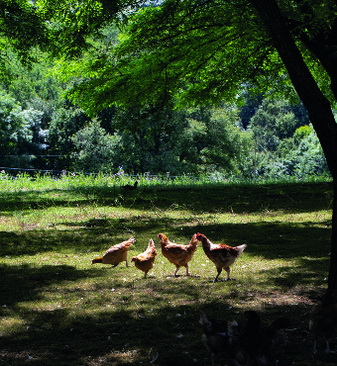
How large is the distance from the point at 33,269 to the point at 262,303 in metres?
3.77

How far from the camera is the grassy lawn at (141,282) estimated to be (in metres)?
4.53

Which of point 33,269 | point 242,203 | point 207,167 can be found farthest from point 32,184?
point 207,167

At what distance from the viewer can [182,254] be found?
6.81 meters

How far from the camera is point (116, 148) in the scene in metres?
37.2

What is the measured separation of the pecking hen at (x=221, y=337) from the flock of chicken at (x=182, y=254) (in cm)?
250

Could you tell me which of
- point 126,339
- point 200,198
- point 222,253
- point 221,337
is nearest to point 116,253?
point 222,253

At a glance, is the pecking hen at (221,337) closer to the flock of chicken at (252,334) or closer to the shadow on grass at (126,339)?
the flock of chicken at (252,334)

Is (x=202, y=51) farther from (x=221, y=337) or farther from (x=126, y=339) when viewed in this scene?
(x=221, y=337)

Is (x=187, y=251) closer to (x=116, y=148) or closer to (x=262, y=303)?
(x=262, y=303)

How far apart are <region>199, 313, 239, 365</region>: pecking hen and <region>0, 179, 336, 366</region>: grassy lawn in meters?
0.29

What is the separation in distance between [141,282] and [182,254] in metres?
0.67

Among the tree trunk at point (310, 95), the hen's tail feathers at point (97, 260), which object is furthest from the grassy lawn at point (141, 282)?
the tree trunk at point (310, 95)

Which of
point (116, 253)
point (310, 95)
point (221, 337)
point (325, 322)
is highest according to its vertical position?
point (310, 95)

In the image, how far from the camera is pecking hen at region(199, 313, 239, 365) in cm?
382
